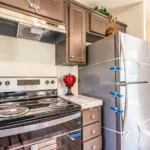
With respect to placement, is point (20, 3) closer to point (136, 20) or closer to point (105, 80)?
point (105, 80)

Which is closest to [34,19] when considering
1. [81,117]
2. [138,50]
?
[81,117]

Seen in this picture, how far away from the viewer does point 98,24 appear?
1.84m

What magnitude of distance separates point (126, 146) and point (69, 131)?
70cm

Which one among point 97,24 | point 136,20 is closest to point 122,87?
point 97,24

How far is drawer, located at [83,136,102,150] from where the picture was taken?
1.31 metres

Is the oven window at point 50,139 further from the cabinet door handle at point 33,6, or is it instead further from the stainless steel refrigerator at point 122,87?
the cabinet door handle at point 33,6

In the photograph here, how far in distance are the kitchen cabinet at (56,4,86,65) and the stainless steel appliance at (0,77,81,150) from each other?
0.39 m

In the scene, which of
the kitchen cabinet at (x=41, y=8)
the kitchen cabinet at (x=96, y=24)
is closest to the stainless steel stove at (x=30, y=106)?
the kitchen cabinet at (x=41, y=8)

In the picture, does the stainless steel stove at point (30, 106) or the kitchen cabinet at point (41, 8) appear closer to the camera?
the stainless steel stove at point (30, 106)

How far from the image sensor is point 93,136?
1.37 metres

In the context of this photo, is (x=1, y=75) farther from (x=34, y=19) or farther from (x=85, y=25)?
(x=85, y=25)

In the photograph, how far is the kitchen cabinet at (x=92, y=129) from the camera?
1297 mm

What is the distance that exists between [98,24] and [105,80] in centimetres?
90

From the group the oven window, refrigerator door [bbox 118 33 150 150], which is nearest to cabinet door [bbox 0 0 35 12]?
refrigerator door [bbox 118 33 150 150]
